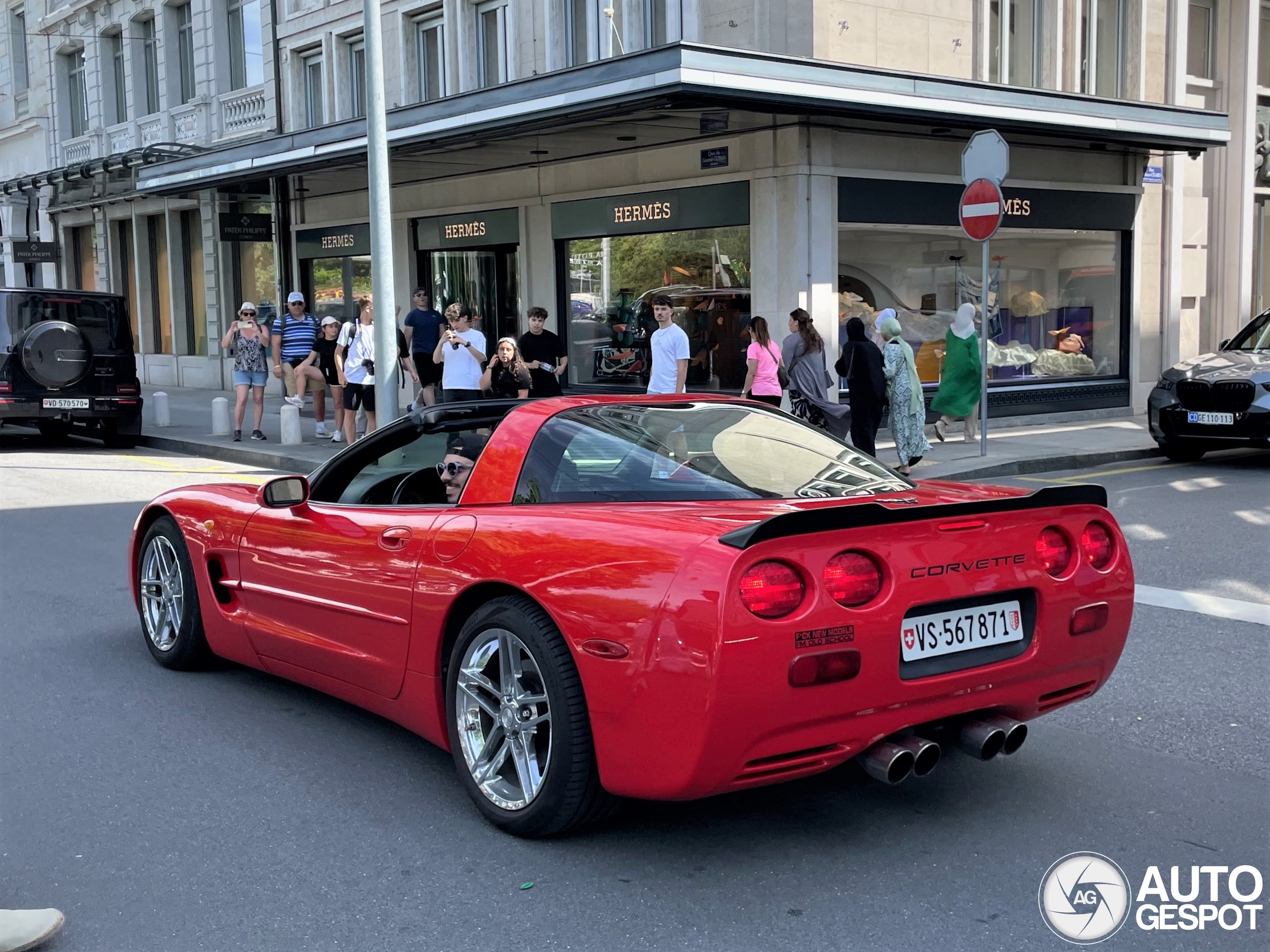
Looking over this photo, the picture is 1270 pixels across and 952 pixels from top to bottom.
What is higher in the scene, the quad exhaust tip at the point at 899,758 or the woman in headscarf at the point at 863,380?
the woman in headscarf at the point at 863,380

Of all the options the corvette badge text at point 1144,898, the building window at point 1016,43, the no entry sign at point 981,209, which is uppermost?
the building window at point 1016,43

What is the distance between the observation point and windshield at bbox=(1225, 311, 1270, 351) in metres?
13.8

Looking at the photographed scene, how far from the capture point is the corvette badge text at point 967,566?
11.7ft

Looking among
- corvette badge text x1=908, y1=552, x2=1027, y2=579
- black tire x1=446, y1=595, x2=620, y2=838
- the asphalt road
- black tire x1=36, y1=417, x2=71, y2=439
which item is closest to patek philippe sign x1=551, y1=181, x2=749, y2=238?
black tire x1=36, y1=417, x2=71, y2=439

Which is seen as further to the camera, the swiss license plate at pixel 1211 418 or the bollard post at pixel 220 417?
the bollard post at pixel 220 417

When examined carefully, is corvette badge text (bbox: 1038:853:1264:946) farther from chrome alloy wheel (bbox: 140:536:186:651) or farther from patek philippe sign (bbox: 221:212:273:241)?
patek philippe sign (bbox: 221:212:273:241)

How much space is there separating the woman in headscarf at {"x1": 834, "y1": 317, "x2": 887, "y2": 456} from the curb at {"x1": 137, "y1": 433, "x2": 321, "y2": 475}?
5.56m

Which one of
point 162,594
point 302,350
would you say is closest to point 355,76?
point 302,350

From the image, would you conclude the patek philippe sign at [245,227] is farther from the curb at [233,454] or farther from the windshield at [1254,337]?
the windshield at [1254,337]

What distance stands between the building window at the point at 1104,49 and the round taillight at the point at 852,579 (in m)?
17.7

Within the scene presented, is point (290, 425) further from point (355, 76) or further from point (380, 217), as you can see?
point (355, 76)

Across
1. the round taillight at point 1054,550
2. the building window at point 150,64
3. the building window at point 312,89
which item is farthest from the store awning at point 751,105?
the building window at point 150,64

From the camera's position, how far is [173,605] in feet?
18.8

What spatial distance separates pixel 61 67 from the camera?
34469 millimetres
